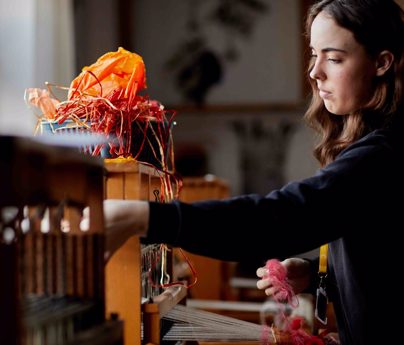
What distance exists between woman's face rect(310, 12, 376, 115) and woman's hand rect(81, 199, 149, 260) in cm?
50

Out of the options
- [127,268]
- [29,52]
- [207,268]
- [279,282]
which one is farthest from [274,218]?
[29,52]

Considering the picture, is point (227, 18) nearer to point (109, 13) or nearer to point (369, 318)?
point (109, 13)

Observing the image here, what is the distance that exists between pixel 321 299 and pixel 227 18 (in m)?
5.30

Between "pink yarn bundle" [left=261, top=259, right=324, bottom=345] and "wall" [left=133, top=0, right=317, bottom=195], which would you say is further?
"wall" [left=133, top=0, right=317, bottom=195]

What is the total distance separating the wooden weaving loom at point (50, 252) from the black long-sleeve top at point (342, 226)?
0.11m

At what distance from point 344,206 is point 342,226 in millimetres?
33

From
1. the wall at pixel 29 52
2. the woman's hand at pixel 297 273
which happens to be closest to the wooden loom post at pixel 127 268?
the woman's hand at pixel 297 273

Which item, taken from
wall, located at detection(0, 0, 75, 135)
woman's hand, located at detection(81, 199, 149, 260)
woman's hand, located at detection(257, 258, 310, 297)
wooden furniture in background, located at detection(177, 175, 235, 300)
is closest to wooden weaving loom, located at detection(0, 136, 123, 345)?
woman's hand, located at detection(81, 199, 149, 260)

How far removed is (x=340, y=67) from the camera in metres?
1.24

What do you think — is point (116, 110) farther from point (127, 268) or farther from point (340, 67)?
point (340, 67)

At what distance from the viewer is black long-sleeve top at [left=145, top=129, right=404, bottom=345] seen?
97cm

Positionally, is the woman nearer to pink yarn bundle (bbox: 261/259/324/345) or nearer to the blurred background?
pink yarn bundle (bbox: 261/259/324/345)

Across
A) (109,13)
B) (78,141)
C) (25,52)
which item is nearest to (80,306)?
Result: (78,141)

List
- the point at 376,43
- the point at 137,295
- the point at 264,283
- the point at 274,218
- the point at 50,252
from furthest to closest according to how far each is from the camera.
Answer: the point at 264,283, the point at 376,43, the point at 137,295, the point at 274,218, the point at 50,252
